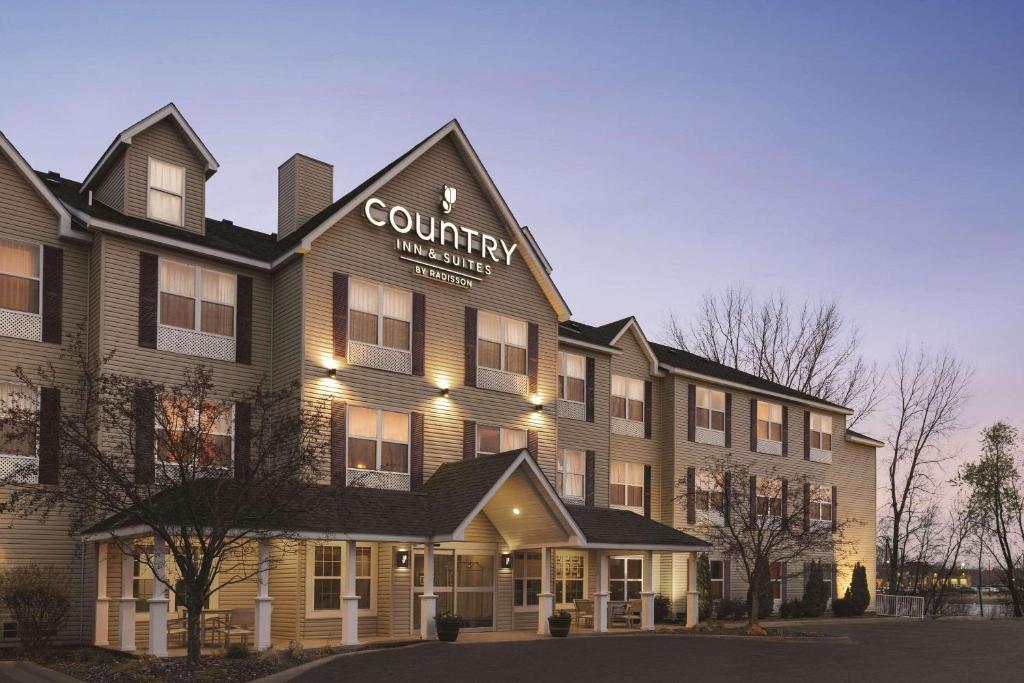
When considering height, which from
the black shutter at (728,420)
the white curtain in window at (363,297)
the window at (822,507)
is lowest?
the window at (822,507)

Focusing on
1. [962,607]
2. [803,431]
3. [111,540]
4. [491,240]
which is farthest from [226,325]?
[962,607]

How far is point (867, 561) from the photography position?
158 feet

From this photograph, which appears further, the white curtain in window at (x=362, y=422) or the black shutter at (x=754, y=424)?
the black shutter at (x=754, y=424)

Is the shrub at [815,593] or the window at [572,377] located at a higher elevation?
the window at [572,377]

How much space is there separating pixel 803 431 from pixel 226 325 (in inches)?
1048

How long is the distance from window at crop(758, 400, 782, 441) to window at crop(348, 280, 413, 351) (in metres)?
18.9

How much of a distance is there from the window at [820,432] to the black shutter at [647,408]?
1026 centimetres

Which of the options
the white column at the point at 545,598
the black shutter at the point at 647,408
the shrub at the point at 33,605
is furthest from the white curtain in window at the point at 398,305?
the black shutter at the point at 647,408

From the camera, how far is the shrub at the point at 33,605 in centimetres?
2191

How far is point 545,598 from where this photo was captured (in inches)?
1143

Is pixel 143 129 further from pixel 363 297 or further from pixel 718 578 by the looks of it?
pixel 718 578

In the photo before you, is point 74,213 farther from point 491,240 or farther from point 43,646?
point 491,240

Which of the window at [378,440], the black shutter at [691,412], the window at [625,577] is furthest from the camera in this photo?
the black shutter at [691,412]

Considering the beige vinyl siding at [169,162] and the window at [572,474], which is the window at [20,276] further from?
the window at [572,474]
